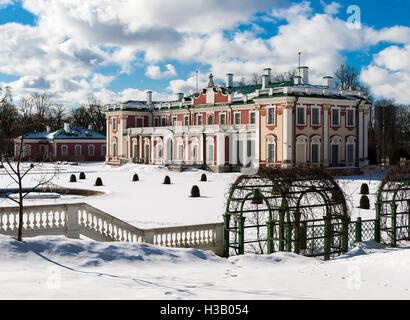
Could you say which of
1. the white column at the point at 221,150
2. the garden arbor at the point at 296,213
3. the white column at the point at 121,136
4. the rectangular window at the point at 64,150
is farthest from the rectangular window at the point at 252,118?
the rectangular window at the point at 64,150

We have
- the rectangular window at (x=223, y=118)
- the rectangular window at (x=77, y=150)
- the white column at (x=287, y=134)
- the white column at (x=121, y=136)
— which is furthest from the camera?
the rectangular window at (x=77, y=150)

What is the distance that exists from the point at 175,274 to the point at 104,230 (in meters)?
4.82

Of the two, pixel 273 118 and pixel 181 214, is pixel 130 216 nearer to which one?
pixel 181 214

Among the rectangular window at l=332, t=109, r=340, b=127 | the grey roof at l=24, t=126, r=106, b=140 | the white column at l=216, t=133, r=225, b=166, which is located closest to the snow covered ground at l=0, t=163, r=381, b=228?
the rectangular window at l=332, t=109, r=340, b=127

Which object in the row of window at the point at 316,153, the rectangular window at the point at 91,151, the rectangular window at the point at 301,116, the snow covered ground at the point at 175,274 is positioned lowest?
the snow covered ground at the point at 175,274

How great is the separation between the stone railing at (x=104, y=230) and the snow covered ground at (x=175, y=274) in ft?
5.54

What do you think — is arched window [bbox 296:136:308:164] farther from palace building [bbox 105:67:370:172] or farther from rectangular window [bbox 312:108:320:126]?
rectangular window [bbox 312:108:320:126]

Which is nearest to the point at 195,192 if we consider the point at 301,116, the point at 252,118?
the point at 301,116

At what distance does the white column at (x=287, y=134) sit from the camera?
1502 inches

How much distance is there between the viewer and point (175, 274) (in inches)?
348

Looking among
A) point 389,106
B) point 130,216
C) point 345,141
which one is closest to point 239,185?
point 130,216

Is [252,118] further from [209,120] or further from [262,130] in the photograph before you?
[209,120]

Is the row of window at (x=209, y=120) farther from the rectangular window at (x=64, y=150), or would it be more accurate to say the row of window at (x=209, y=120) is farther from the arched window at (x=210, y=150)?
the rectangular window at (x=64, y=150)
